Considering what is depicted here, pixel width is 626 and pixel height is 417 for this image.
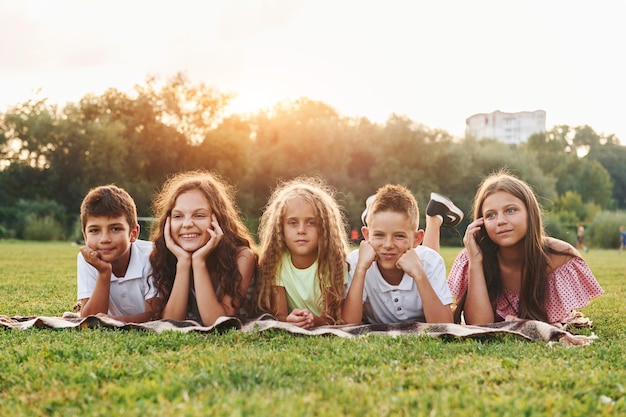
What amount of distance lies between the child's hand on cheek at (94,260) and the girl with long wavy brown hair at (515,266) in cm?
278

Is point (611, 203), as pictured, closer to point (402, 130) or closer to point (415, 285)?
point (402, 130)

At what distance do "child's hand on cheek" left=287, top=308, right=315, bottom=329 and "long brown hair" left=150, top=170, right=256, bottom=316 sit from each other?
523mm

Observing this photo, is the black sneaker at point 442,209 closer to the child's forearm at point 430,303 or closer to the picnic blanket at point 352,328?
the child's forearm at point 430,303

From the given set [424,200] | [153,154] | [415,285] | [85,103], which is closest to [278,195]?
[415,285]

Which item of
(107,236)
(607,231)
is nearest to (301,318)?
(107,236)

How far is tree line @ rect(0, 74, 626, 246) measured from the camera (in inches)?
1522

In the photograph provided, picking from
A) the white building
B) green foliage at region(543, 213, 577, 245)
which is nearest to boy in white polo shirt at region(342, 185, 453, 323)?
green foliage at region(543, 213, 577, 245)

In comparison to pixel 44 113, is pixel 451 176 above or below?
below

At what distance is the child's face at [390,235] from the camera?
4.96 m

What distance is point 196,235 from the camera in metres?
5.15

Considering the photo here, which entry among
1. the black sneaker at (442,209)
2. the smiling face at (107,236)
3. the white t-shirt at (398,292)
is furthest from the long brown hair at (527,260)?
the smiling face at (107,236)

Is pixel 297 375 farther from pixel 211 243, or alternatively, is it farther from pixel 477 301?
pixel 477 301

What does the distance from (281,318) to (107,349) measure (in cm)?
151

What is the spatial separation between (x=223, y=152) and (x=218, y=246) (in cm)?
3640
